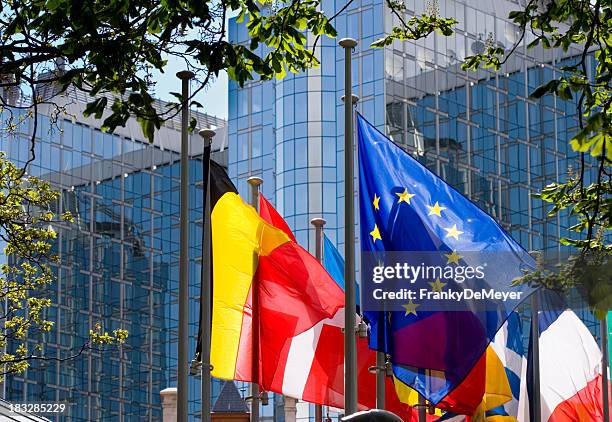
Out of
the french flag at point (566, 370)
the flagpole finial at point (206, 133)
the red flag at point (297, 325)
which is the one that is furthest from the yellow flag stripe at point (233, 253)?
the french flag at point (566, 370)

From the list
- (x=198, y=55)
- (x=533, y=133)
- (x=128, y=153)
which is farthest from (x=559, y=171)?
(x=198, y=55)

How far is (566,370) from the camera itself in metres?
34.0

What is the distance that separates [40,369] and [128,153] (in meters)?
18.3

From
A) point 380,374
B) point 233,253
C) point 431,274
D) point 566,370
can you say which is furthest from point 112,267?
point 431,274

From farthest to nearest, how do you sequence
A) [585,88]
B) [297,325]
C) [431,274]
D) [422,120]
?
[422,120] → [297,325] → [431,274] → [585,88]

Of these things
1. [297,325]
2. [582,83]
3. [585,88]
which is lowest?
[297,325]

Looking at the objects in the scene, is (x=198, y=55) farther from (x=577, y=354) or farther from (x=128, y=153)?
(x=128, y=153)

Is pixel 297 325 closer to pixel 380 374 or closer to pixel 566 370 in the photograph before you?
pixel 380 374

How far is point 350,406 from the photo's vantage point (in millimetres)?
23766

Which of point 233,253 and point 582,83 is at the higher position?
point 233,253

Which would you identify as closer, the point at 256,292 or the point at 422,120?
the point at 256,292

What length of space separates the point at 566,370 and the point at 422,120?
153 feet

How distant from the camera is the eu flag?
23984 millimetres

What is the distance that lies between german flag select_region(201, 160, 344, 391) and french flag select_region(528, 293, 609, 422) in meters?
8.62
